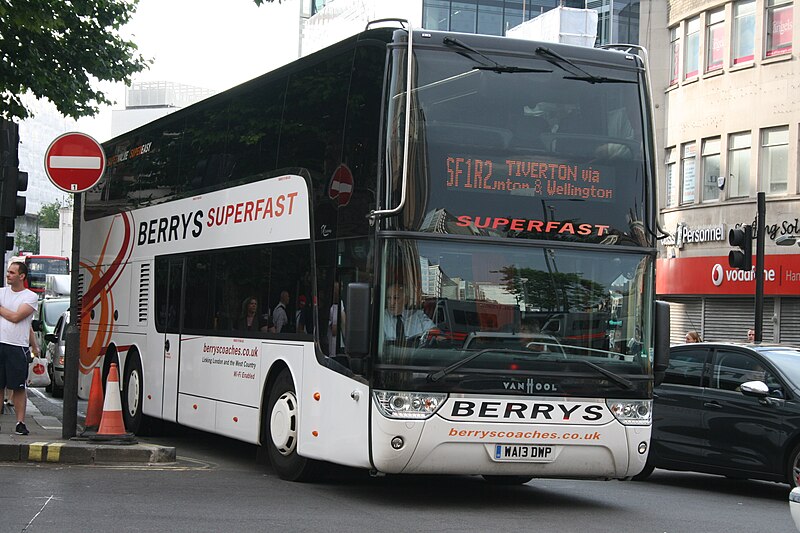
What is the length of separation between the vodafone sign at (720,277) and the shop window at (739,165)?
1.82 m

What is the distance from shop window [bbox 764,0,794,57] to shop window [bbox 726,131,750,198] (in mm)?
2232

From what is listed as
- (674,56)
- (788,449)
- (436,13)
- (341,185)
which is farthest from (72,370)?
(436,13)

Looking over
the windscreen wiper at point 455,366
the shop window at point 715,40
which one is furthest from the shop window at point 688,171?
the windscreen wiper at point 455,366

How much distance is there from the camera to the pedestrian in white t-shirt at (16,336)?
1320 cm

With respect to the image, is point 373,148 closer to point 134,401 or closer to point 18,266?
point 18,266

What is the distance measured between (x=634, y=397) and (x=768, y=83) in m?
23.7

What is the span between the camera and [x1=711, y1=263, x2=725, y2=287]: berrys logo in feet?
109

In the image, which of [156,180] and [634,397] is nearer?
[634,397]

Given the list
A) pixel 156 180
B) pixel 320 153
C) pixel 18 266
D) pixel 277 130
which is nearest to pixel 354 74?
pixel 320 153

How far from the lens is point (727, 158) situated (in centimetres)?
3362

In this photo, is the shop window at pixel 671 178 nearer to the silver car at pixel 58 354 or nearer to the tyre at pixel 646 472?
the silver car at pixel 58 354

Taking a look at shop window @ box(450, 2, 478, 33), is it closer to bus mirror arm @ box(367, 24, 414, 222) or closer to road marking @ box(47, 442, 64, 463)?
road marking @ box(47, 442, 64, 463)

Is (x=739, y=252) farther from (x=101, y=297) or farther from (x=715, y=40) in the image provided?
(x=715, y=40)

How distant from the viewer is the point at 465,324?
9930mm
